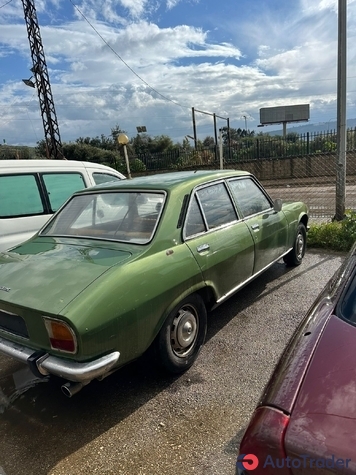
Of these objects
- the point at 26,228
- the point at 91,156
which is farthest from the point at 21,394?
the point at 91,156

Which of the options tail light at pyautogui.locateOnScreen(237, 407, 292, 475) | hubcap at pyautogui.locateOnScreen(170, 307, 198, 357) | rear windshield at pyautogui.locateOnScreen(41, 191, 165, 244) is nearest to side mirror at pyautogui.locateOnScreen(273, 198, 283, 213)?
rear windshield at pyautogui.locateOnScreen(41, 191, 165, 244)

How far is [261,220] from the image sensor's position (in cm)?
417

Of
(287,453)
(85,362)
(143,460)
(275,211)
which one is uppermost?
(275,211)

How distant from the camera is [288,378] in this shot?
1437 mm

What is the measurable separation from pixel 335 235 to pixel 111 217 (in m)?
4.42

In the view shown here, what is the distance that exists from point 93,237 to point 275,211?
2.44 metres

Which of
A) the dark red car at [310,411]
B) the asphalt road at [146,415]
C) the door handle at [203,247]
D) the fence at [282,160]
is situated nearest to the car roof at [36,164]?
the asphalt road at [146,415]

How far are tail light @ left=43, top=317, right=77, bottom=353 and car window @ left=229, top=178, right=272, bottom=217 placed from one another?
2.44 meters

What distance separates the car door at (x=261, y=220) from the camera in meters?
4.00

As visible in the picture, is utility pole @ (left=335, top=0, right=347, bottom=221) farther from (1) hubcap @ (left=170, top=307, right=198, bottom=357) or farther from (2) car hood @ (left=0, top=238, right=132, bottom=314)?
(2) car hood @ (left=0, top=238, right=132, bottom=314)

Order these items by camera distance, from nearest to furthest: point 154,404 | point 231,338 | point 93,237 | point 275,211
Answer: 1. point 154,404
2. point 93,237
3. point 231,338
4. point 275,211

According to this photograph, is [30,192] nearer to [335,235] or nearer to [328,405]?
[328,405]

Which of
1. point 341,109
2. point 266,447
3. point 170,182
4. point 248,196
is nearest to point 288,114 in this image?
point 341,109

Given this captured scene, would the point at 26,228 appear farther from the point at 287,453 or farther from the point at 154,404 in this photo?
the point at 287,453
